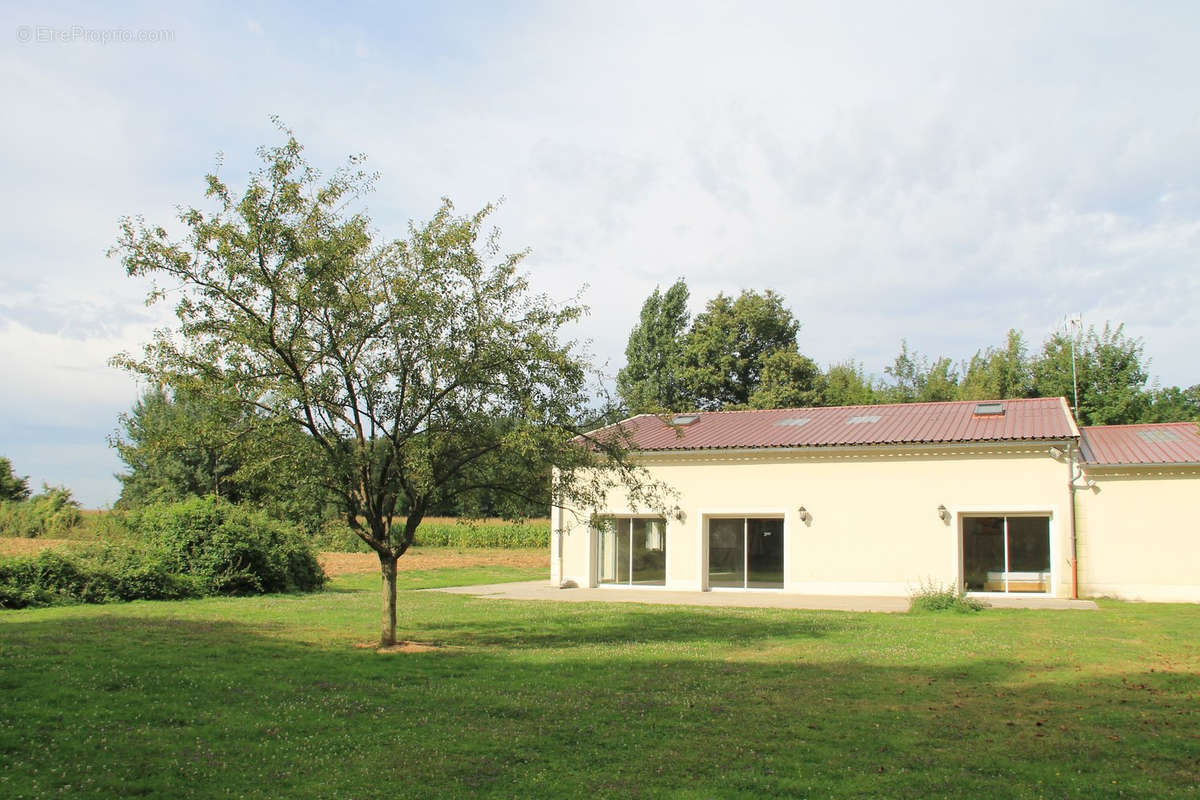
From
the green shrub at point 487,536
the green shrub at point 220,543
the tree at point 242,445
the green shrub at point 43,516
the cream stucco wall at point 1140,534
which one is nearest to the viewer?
the tree at point 242,445

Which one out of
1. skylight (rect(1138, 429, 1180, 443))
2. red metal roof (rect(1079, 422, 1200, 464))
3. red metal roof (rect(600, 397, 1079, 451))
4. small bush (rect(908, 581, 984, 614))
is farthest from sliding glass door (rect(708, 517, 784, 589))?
skylight (rect(1138, 429, 1180, 443))

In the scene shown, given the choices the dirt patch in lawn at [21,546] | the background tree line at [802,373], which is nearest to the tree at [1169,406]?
the background tree line at [802,373]

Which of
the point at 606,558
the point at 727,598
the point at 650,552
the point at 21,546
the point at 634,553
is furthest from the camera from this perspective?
the point at 21,546

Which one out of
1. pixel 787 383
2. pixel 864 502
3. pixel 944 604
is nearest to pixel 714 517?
pixel 864 502

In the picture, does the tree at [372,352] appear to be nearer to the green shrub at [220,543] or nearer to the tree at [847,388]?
the green shrub at [220,543]

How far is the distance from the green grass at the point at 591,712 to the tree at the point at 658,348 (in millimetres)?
37221

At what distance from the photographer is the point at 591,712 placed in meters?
9.96

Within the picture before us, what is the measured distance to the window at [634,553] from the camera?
1176 inches

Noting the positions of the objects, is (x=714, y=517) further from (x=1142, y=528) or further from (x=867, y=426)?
(x=1142, y=528)

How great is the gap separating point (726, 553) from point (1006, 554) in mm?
8146

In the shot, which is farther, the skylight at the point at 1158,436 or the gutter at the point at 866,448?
the skylight at the point at 1158,436

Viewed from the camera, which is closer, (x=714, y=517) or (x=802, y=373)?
(x=714, y=517)

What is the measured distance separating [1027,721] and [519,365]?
824 centimetres

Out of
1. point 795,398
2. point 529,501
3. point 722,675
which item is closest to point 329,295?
point 529,501
